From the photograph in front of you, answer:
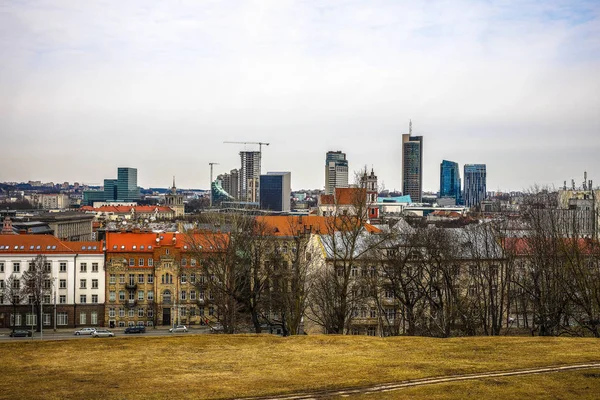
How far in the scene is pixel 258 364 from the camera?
23.8 meters

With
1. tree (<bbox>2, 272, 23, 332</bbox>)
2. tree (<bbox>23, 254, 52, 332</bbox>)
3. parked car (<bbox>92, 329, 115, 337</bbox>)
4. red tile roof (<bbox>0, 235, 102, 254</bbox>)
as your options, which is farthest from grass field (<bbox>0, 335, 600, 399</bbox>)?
red tile roof (<bbox>0, 235, 102, 254</bbox>)

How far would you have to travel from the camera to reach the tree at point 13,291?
5764 centimetres

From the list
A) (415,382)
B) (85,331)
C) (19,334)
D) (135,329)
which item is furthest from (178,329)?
(415,382)

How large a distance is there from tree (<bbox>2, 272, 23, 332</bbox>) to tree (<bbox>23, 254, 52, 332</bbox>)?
0.64 meters

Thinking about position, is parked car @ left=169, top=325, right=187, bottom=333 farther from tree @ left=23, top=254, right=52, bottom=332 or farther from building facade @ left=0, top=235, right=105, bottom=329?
tree @ left=23, top=254, right=52, bottom=332

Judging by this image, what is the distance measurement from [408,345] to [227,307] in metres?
17.7

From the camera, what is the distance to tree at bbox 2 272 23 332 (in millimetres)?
57641

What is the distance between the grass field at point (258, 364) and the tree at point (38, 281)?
1289 inches

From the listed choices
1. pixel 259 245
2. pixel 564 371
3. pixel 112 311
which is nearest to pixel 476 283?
pixel 259 245

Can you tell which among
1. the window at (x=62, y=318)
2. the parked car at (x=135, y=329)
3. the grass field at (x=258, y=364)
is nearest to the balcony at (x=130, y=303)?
the parked car at (x=135, y=329)

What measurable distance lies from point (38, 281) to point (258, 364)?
41055 millimetres

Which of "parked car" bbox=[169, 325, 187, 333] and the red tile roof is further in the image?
the red tile roof

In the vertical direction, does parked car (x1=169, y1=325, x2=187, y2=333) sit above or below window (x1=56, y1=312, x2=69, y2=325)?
below

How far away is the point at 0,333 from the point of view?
5653 centimetres
